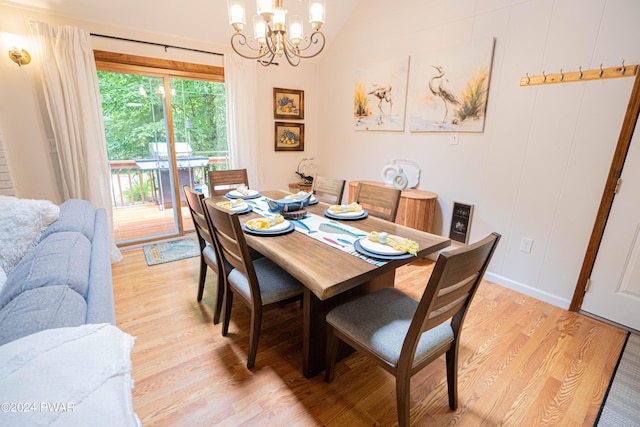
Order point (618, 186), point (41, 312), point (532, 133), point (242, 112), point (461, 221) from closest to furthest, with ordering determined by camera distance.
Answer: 1. point (41, 312)
2. point (618, 186)
3. point (532, 133)
4. point (461, 221)
5. point (242, 112)

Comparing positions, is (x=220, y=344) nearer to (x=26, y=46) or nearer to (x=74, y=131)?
(x=74, y=131)

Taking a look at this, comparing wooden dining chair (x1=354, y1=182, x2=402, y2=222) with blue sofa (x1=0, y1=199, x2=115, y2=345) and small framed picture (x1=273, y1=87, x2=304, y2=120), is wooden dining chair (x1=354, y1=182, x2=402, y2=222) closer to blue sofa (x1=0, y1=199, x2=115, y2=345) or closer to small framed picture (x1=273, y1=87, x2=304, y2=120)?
blue sofa (x1=0, y1=199, x2=115, y2=345)

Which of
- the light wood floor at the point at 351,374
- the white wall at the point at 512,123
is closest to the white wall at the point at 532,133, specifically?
the white wall at the point at 512,123

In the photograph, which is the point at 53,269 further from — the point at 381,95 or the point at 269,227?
the point at 381,95

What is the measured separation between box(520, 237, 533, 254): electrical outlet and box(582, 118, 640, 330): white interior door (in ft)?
1.35

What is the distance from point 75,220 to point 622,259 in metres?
3.53

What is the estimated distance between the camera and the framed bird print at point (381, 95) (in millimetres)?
3168

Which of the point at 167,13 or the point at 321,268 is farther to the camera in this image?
the point at 167,13

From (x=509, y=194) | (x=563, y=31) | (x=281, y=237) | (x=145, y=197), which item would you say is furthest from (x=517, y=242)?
(x=145, y=197)

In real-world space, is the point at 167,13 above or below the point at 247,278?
above

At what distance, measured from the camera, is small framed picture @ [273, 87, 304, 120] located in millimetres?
3996

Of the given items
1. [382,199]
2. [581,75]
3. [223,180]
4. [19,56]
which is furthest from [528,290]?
[19,56]

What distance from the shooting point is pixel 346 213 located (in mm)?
2039

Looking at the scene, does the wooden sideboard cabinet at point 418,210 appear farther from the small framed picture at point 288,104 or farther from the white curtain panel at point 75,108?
the white curtain panel at point 75,108
